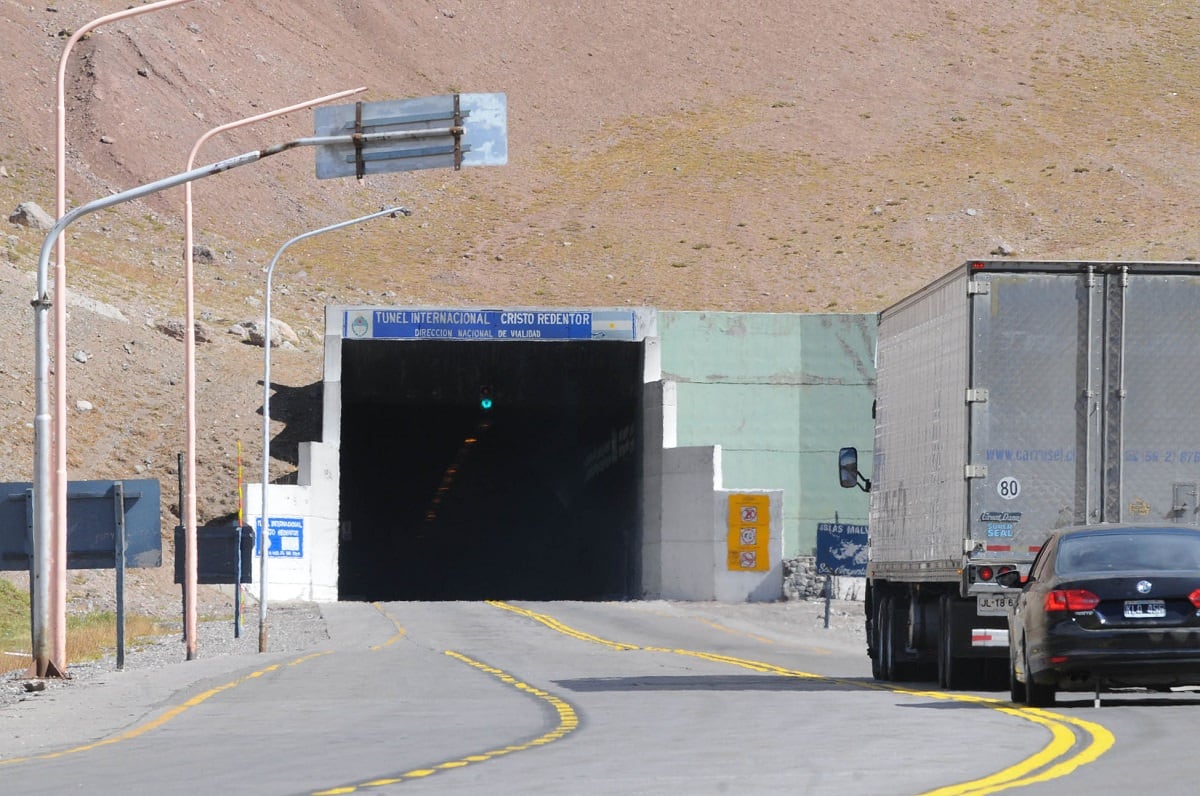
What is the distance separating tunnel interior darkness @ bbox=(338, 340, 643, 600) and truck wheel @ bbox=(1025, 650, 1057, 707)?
146ft

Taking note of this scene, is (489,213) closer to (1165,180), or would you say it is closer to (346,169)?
(1165,180)

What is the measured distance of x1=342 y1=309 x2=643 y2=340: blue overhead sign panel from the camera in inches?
2359

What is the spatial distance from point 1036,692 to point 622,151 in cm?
9553

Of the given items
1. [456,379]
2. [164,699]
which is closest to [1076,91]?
[456,379]

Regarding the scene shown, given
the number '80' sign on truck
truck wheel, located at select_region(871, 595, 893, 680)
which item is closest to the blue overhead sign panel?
truck wheel, located at select_region(871, 595, 893, 680)

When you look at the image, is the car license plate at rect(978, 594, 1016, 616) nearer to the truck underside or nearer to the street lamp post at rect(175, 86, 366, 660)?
the truck underside

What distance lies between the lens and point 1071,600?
17656mm

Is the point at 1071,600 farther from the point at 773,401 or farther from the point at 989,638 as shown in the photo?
the point at 773,401

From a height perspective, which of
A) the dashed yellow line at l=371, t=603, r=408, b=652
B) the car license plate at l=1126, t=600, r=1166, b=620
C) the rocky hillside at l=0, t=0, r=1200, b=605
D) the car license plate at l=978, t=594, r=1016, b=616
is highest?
the rocky hillside at l=0, t=0, r=1200, b=605

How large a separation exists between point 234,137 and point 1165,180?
46.4 meters

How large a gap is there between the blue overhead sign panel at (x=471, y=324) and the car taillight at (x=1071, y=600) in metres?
42.5

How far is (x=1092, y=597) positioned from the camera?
1759 centimetres

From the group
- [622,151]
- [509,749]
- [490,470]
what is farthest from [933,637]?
[622,151]

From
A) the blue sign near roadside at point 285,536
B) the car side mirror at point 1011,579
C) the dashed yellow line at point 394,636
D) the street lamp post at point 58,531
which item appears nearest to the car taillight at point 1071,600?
the car side mirror at point 1011,579
